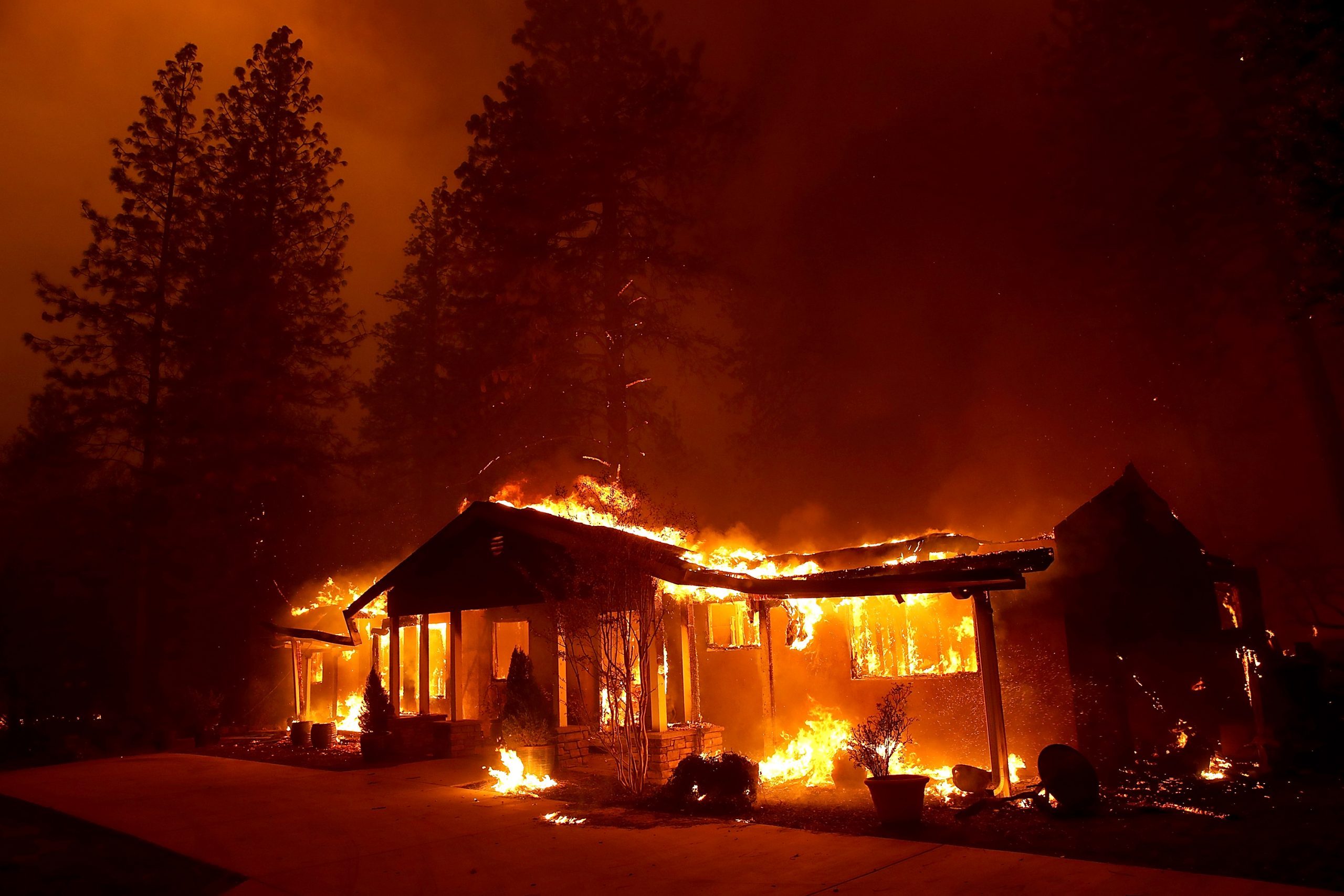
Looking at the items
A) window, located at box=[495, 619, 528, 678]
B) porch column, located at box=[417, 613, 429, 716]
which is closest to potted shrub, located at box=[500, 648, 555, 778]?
porch column, located at box=[417, 613, 429, 716]

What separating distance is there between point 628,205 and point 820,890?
18.8 metres

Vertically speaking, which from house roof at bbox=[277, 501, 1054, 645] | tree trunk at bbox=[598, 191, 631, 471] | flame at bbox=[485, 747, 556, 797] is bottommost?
flame at bbox=[485, 747, 556, 797]

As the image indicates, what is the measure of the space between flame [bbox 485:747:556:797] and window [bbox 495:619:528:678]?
534cm

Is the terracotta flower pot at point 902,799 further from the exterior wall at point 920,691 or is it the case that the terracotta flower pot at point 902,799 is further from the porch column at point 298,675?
the porch column at point 298,675

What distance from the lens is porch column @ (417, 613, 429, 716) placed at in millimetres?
17719

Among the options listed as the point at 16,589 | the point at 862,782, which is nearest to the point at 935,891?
the point at 862,782

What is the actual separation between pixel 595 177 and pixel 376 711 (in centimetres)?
1340

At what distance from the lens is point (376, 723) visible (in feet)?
57.6

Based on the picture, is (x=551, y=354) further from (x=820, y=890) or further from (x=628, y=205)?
(x=820, y=890)

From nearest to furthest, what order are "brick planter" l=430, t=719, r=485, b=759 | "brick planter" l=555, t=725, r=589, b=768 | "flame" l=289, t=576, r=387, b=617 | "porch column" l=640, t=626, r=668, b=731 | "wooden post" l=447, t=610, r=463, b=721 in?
1. "porch column" l=640, t=626, r=668, b=731
2. "brick planter" l=555, t=725, r=589, b=768
3. "brick planter" l=430, t=719, r=485, b=759
4. "wooden post" l=447, t=610, r=463, b=721
5. "flame" l=289, t=576, r=387, b=617

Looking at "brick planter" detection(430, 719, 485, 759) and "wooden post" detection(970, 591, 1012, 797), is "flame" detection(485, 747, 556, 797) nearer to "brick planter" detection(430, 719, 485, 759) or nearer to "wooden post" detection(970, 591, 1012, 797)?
"brick planter" detection(430, 719, 485, 759)

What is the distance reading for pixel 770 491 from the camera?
2770 cm

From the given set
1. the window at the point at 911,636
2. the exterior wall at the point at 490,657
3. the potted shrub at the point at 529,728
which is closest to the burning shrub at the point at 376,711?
the exterior wall at the point at 490,657

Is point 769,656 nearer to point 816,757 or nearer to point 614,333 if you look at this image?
point 816,757
